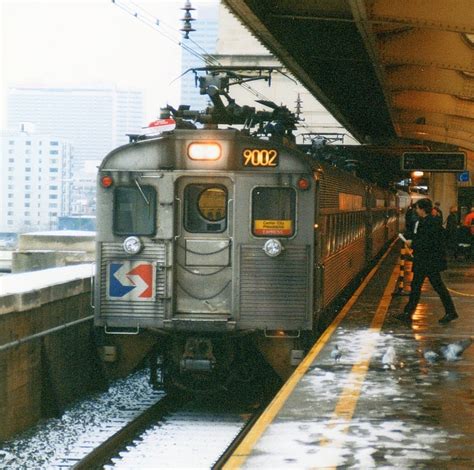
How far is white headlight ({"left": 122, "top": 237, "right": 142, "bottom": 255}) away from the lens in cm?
1063

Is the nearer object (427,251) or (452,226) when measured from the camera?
(427,251)

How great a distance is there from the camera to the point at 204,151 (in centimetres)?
1068

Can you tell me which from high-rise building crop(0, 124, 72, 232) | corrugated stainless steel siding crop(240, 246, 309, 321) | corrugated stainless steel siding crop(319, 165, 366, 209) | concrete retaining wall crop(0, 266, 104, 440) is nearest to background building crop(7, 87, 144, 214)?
high-rise building crop(0, 124, 72, 232)

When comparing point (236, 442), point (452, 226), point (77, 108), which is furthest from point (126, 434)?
point (77, 108)

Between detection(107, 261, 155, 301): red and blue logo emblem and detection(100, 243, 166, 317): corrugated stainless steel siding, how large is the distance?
5 centimetres

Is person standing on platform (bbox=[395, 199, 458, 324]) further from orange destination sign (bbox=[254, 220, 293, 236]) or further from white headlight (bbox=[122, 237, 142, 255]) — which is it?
white headlight (bbox=[122, 237, 142, 255])

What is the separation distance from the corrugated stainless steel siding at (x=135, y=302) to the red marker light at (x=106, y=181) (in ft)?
2.06

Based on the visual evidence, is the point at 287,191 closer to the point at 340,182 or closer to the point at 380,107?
the point at 340,182

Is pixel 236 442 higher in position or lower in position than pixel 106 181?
lower

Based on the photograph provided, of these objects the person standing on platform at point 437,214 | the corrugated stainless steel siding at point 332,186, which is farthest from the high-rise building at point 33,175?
the corrugated stainless steel siding at point 332,186

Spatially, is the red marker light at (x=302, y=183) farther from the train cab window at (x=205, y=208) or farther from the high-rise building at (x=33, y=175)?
the high-rise building at (x=33, y=175)

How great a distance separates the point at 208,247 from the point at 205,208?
16.6 inches

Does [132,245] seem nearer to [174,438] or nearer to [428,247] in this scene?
[174,438]

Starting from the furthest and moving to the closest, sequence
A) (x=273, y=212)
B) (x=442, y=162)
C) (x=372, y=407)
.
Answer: (x=442, y=162), (x=273, y=212), (x=372, y=407)
